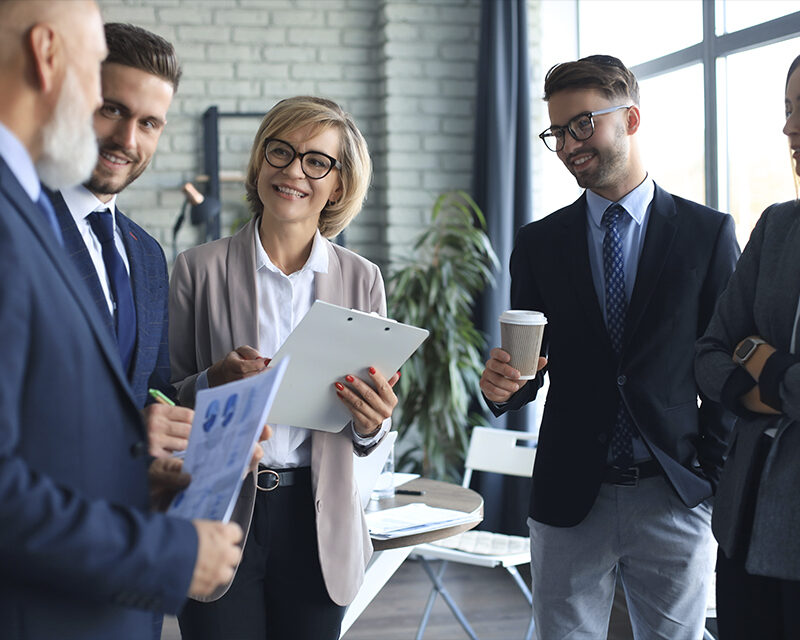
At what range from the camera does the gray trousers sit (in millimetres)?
1921

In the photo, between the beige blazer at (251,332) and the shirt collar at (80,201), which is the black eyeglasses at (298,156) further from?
the shirt collar at (80,201)

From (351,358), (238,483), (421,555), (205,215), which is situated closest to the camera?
(238,483)

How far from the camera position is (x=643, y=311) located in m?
1.94

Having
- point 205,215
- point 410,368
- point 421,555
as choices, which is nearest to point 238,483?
point 421,555

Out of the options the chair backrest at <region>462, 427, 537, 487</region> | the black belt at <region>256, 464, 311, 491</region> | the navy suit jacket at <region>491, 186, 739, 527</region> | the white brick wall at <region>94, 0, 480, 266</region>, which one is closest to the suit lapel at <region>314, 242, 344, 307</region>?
the black belt at <region>256, 464, 311, 491</region>

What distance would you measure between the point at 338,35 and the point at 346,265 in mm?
3433

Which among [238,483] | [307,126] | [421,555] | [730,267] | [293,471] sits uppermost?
[307,126]

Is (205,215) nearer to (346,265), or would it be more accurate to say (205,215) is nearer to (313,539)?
(346,265)

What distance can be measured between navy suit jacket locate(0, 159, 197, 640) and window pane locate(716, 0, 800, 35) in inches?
120

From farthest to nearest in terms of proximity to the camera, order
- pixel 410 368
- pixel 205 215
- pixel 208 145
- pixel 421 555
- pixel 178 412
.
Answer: pixel 208 145
pixel 205 215
pixel 410 368
pixel 421 555
pixel 178 412

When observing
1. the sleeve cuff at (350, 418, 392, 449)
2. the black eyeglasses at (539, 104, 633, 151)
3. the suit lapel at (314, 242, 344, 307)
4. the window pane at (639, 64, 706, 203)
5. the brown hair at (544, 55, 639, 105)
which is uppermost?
the window pane at (639, 64, 706, 203)

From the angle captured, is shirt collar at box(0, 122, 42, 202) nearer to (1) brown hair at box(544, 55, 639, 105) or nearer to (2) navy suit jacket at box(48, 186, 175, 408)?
(2) navy suit jacket at box(48, 186, 175, 408)

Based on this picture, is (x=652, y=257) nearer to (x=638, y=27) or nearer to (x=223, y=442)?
(x=223, y=442)

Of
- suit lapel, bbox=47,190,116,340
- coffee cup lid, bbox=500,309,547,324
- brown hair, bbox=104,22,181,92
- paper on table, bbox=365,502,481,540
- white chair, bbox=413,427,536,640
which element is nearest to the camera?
suit lapel, bbox=47,190,116,340
